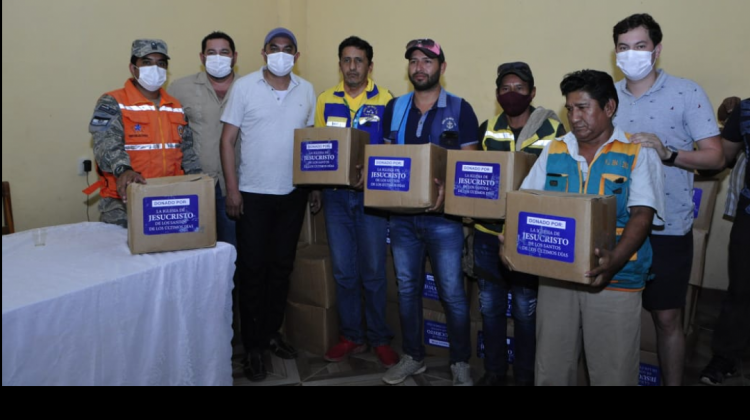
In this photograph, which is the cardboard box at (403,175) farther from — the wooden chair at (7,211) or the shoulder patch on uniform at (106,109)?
the wooden chair at (7,211)

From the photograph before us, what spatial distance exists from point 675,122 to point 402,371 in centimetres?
169

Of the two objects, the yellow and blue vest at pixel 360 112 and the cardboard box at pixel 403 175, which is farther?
the yellow and blue vest at pixel 360 112

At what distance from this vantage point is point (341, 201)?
2635 millimetres

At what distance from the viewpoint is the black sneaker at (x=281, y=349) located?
2.85 m

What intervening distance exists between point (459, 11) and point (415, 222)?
6.12 ft

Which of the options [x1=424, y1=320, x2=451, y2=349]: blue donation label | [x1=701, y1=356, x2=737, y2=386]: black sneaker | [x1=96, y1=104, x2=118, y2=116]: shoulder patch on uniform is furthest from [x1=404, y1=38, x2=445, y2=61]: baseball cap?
[x1=701, y1=356, x2=737, y2=386]: black sneaker

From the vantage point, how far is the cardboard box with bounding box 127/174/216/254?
1.87m

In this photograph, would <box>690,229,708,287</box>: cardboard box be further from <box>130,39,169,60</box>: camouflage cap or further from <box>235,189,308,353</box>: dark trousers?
<box>130,39,169,60</box>: camouflage cap

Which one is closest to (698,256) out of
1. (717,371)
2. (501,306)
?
(717,371)

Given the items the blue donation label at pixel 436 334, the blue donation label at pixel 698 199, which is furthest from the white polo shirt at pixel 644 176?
the blue donation label at pixel 436 334

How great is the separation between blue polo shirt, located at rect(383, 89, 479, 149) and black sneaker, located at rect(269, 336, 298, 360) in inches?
52.3

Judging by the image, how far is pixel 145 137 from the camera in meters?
2.30

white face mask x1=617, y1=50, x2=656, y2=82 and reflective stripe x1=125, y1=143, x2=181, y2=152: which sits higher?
white face mask x1=617, y1=50, x2=656, y2=82

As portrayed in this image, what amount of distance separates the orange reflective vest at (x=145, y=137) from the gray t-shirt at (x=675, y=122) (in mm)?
2010
